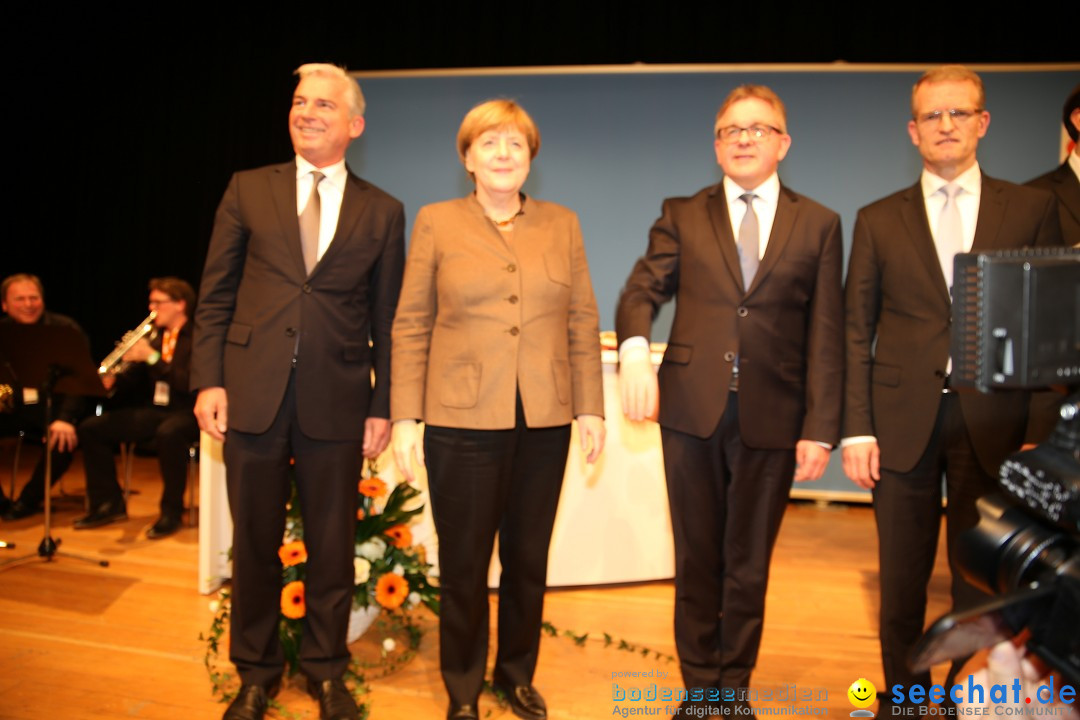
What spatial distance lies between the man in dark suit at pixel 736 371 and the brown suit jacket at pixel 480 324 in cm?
21

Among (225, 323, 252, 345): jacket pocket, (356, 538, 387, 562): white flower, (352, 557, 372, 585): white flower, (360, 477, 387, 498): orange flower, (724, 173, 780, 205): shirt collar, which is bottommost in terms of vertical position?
(352, 557, 372, 585): white flower

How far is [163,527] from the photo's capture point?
14.7 ft

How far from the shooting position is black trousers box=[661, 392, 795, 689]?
2.29 meters

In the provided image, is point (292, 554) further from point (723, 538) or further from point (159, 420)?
point (159, 420)

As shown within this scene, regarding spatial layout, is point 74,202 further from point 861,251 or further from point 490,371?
point 861,251

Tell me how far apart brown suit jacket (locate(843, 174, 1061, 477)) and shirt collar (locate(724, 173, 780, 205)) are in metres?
0.24

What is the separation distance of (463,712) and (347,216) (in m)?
1.42

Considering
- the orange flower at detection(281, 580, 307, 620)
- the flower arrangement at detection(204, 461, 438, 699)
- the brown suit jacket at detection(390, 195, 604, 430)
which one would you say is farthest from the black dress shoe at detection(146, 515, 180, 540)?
the brown suit jacket at detection(390, 195, 604, 430)

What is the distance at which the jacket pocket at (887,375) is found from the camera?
2209mm

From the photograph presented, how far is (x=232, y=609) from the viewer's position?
8.01 ft

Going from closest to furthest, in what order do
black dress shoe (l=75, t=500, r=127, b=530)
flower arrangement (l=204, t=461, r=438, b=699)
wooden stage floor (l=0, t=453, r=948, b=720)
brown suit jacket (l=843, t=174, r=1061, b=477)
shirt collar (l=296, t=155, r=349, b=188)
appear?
brown suit jacket (l=843, t=174, r=1061, b=477), shirt collar (l=296, t=155, r=349, b=188), wooden stage floor (l=0, t=453, r=948, b=720), flower arrangement (l=204, t=461, r=438, b=699), black dress shoe (l=75, t=500, r=127, b=530)

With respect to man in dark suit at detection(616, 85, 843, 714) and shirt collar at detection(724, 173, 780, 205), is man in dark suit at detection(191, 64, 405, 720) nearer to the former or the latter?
man in dark suit at detection(616, 85, 843, 714)

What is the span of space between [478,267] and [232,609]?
1.22 meters

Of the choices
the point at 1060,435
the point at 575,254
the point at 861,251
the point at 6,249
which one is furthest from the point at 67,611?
the point at 6,249
